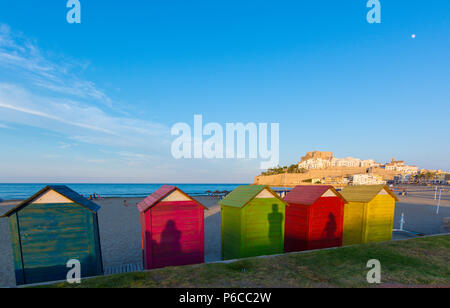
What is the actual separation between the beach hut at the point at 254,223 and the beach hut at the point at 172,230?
1.28 metres

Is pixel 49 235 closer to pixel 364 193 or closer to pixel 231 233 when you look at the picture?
pixel 231 233

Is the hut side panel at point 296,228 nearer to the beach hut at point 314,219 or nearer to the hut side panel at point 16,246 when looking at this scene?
the beach hut at point 314,219

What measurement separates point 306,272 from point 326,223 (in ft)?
11.3

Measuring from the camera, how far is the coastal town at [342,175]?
9871 centimetres

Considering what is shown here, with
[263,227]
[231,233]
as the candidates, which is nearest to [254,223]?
[263,227]

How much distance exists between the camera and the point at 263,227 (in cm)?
814

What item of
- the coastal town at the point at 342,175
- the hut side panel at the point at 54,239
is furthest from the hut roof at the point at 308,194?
the coastal town at the point at 342,175

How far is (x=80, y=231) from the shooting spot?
629 centimetres

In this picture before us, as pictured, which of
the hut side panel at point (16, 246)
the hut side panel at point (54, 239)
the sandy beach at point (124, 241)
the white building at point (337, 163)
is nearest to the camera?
the hut side panel at point (16, 246)

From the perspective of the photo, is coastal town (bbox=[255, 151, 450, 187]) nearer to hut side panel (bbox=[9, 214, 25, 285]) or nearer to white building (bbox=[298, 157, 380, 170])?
white building (bbox=[298, 157, 380, 170])

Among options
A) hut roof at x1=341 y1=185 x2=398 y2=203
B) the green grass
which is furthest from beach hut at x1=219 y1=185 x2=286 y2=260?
hut roof at x1=341 y1=185 x2=398 y2=203

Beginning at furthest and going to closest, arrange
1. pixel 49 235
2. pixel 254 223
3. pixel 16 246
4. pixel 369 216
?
pixel 369 216 < pixel 254 223 < pixel 49 235 < pixel 16 246
